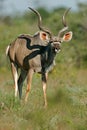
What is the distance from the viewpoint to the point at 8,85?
17203 mm

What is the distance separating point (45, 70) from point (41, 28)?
1.04 m

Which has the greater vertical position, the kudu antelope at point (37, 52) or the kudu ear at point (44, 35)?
the kudu ear at point (44, 35)

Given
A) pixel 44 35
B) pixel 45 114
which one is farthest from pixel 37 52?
pixel 45 114

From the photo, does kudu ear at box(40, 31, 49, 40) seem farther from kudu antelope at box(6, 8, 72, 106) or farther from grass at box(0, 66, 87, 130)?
grass at box(0, 66, 87, 130)

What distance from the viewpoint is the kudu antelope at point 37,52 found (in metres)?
14.0

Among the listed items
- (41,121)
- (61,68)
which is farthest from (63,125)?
(61,68)

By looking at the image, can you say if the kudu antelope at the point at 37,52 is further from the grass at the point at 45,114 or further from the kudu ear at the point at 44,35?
the grass at the point at 45,114

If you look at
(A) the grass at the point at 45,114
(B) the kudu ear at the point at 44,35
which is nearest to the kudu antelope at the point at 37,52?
(B) the kudu ear at the point at 44,35

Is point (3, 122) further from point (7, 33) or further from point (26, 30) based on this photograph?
point (26, 30)

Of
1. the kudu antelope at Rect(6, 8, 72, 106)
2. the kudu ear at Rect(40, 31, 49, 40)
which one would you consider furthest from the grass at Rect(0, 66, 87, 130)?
the kudu ear at Rect(40, 31, 49, 40)

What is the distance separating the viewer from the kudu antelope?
14039 millimetres

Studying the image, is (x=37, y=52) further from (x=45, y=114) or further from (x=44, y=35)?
(x=45, y=114)

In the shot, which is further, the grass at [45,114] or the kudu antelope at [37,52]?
the kudu antelope at [37,52]

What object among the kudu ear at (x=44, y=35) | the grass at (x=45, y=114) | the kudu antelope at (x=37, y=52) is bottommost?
the grass at (x=45, y=114)
